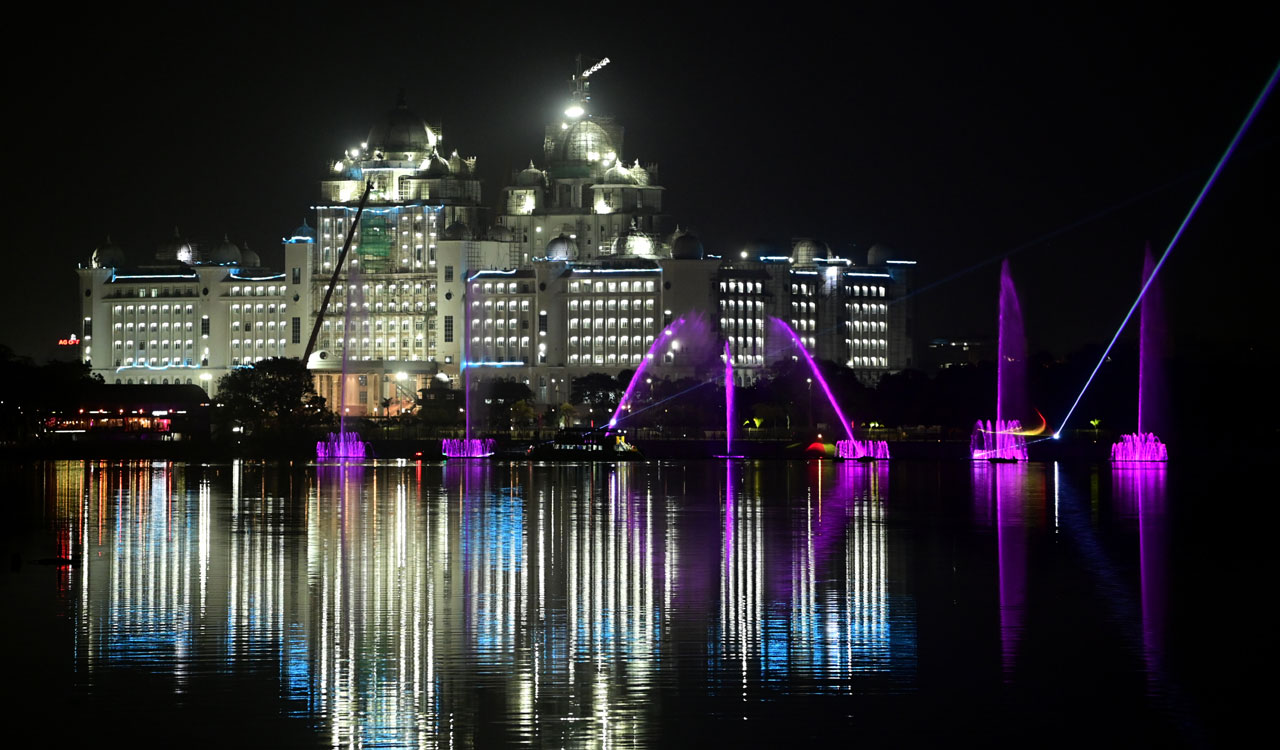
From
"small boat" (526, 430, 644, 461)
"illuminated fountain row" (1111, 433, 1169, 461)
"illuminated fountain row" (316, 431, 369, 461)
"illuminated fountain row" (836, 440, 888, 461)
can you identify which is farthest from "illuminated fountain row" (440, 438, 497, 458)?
"illuminated fountain row" (1111, 433, 1169, 461)

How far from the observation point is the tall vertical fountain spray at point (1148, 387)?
4739 inches

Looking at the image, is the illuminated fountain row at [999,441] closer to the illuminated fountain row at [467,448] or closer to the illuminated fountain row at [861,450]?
the illuminated fountain row at [861,450]

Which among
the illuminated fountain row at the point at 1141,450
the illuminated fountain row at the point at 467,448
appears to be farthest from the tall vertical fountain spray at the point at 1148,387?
the illuminated fountain row at the point at 467,448

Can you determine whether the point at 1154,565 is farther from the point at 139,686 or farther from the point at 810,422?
the point at 810,422

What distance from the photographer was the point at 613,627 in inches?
1356

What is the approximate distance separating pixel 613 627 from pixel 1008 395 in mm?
123251

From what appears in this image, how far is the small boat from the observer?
414 feet

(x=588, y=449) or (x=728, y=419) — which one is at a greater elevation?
(x=728, y=419)

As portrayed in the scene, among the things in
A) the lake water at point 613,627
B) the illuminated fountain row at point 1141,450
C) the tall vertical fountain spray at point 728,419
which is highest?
the tall vertical fountain spray at point 728,419

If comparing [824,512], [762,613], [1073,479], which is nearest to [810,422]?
[1073,479]

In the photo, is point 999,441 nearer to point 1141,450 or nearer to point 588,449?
point 1141,450

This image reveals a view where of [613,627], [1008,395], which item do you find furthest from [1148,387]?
[613,627]

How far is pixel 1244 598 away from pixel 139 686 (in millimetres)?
22820

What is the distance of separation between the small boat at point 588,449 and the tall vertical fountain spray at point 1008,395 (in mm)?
23840
